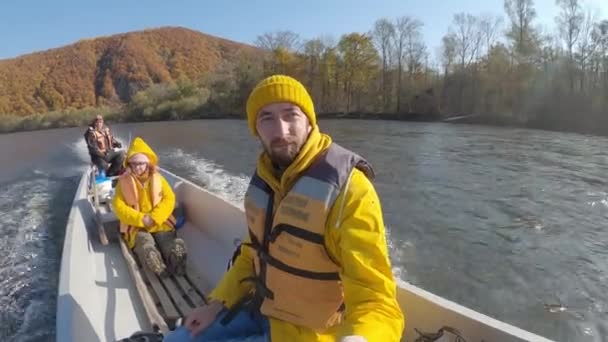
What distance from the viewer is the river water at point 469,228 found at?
3.89 m

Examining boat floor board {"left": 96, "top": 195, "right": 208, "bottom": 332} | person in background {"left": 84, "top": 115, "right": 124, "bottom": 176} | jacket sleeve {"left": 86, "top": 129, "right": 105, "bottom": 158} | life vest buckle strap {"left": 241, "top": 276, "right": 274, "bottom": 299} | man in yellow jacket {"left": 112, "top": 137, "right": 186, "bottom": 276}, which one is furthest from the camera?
jacket sleeve {"left": 86, "top": 129, "right": 105, "bottom": 158}

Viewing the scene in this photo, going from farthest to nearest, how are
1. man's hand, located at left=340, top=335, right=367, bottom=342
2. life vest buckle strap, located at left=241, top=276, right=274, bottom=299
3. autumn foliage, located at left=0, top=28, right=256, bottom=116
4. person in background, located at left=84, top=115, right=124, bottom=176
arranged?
autumn foliage, located at left=0, top=28, right=256, bottom=116
person in background, located at left=84, top=115, right=124, bottom=176
life vest buckle strap, located at left=241, top=276, right=274, bottom=299
man's hand, located at left=340, top=335, right=367, bottom=342

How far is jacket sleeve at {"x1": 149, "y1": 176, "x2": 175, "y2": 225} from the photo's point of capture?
3.61 metres

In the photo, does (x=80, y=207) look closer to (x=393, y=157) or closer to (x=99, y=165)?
(x=99, y=165)

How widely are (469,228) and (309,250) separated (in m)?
4.94

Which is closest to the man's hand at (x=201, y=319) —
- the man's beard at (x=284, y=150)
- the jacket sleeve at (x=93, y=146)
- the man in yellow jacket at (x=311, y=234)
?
the man in yellow jacket at (x=311, y=234)

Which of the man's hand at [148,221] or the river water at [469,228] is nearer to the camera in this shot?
the man's hand at [148,221]

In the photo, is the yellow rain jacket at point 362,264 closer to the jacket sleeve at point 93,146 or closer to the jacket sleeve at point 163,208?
the jacket sleeve at point 163,208

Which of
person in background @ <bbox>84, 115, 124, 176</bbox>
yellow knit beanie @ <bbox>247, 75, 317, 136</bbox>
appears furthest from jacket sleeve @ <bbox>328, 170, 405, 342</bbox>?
person in background @ <bbox>84, 115, 124, 176</bbox>

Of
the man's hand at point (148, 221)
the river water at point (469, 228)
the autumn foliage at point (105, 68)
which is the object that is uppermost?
the autumn foliage at point (105, 68)

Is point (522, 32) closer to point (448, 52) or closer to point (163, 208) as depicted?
point (448, 52)

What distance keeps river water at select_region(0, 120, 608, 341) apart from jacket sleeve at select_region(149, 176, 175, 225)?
117 cm

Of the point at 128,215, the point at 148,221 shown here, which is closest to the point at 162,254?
the point at 148,221

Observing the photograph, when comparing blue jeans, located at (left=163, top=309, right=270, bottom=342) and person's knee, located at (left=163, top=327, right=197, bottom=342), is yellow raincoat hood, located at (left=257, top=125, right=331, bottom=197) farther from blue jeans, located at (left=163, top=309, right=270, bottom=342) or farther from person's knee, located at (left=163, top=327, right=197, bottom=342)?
person's knee, located at (left=163, top=327, right=197, bottom=342)
